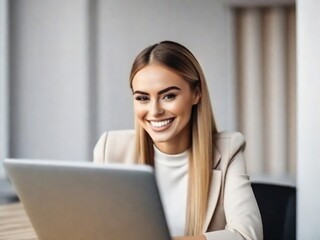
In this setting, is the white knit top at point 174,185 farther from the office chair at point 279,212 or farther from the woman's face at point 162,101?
the office chair at point 279,212

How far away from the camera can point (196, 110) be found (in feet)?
4.41

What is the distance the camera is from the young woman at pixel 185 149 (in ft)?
4.09

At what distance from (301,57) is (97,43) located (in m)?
3.48

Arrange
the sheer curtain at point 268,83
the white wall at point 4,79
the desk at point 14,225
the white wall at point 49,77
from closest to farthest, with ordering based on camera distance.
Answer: the desk at point 14,225 → the white wall at point 4,79 → the sheer curtain at point 268,83 → the white wall at point 49,77

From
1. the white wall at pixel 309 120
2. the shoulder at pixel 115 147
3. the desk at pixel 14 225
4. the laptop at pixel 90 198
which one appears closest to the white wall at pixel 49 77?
the desk at pixel 14 225

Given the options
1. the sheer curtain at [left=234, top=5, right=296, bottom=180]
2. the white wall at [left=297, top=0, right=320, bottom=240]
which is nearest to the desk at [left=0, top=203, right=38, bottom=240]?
the white wall at [left=297, top=0, right=320, bottom=240]

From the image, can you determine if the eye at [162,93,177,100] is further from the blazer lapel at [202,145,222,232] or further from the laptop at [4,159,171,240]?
the laptop at [4,159,171,240]

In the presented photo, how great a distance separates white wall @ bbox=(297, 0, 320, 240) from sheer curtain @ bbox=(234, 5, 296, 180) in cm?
306

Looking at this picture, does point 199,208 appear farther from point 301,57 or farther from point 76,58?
point 76,58

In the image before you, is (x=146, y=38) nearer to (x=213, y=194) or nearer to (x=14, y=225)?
(x=14, y=225)

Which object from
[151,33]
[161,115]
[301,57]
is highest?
[151,33]

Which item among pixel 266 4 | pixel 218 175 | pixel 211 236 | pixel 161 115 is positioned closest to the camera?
pixel 211 236

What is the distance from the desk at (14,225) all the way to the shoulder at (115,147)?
35 cm

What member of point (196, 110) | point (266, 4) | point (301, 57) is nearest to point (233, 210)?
point (196, 110)
